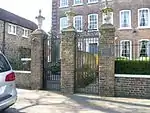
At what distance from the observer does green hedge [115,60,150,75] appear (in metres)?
12.7

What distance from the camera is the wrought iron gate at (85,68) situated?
1359cm

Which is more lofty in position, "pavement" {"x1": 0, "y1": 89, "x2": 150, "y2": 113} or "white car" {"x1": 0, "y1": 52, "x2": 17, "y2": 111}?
"white car" {"x1": 0, "y1": 52, "x2": 17, "y2": 111}

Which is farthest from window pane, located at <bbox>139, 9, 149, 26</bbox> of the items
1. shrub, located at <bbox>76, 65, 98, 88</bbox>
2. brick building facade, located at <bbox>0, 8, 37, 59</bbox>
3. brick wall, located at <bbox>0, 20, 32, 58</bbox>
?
shrub, located at <bbox>76, 65, 98, 88</bbox>

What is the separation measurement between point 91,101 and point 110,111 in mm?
2047

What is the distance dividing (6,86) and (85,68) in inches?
258

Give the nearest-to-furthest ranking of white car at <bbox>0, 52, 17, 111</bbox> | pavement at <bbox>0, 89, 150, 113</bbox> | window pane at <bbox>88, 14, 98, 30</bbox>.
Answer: white car at <bbox>0, 52, 17, 111</bbox>
pavement at <bbox>0, 89, 150, 113</bbox>
window pane at <bbox>88, 14, 98, 30</bbox>

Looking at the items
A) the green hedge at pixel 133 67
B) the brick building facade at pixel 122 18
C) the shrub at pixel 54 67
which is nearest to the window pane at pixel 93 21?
the brick building facade at pixel 122 18

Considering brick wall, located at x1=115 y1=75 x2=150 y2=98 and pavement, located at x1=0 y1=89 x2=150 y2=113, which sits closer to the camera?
pavement, located at x1=0 y1=89 x2=150 y2=113

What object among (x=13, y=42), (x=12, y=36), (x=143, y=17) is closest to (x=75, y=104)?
(x=143, y=17)

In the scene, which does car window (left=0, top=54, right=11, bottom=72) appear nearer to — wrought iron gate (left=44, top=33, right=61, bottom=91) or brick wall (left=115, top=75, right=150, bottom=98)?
brick wall (left=115, top=75, right=150, bottom=98)

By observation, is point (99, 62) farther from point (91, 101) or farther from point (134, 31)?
point (134, 31)

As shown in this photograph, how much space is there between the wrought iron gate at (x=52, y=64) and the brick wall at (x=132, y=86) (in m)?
3.26

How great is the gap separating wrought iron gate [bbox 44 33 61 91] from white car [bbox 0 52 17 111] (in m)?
6.07

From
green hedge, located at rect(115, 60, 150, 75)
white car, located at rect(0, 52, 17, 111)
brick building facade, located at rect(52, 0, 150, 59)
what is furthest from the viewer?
brick building facade, located at rect(52, 0, 150, 59)
